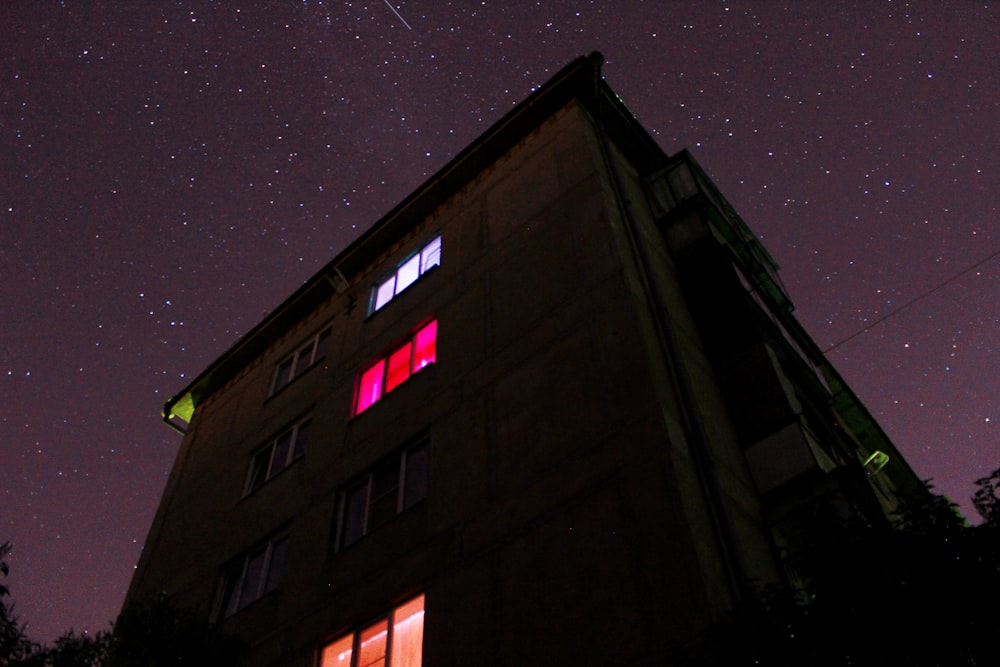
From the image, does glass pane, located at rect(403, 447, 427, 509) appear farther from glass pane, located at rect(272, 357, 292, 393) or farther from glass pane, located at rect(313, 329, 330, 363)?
glass pane, located at rect(272, 357, 292, 393)

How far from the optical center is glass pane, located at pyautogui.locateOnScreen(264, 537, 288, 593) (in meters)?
14.7

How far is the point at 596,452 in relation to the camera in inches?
422

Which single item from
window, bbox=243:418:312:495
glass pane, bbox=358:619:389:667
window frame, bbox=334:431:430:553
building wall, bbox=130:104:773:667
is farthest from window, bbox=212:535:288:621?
glass pane, bbox=358:619:389:667

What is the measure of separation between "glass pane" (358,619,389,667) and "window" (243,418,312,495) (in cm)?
584

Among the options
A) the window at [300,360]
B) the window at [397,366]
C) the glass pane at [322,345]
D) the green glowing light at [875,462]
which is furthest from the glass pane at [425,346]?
the green glowing light at [875,462]

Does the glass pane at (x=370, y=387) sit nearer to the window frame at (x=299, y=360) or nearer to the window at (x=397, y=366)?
the window at (x=397, y=366)

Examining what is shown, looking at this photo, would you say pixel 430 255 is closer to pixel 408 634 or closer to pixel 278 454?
pixel 278 454

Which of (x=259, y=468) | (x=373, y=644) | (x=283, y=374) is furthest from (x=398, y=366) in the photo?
(x=373, y=644)

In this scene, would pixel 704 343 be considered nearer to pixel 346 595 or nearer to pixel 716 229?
pixel 716 229

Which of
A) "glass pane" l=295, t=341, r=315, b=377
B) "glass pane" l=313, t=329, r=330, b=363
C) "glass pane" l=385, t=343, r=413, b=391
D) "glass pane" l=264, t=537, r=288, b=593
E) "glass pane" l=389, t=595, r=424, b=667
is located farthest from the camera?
"glass pane" l=295, t=341, r=315, b=377

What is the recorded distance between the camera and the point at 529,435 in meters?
11.8

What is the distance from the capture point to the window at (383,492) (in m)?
13.2

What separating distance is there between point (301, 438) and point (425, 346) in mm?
4117

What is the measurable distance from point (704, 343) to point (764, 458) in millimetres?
2765
